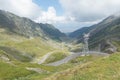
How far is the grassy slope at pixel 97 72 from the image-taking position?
34906 mm

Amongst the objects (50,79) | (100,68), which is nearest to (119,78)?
(100,68)

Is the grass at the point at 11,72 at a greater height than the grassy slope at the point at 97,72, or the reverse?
the grass at the point at 11,72

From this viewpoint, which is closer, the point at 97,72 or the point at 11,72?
the point at 97,72

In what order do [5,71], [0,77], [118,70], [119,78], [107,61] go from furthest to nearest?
[5,71], [0,77], [107,61], [118,70], [119,78]

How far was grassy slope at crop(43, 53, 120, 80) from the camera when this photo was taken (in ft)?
115

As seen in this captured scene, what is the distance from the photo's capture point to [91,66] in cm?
3869

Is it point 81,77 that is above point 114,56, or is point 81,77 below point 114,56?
below

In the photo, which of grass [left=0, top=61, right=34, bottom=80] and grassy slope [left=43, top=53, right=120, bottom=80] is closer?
grassy slope [left=43, top=53, right=120, bottom=80]

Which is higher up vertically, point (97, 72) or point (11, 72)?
point (11, 72)

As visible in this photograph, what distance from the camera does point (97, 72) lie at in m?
36.2

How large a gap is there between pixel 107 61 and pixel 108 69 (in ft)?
11.0

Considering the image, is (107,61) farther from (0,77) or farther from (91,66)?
(0,77)

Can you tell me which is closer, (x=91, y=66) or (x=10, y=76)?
(x=91, y=66)

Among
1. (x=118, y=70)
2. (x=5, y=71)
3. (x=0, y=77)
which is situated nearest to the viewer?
(x=118, y=70)
